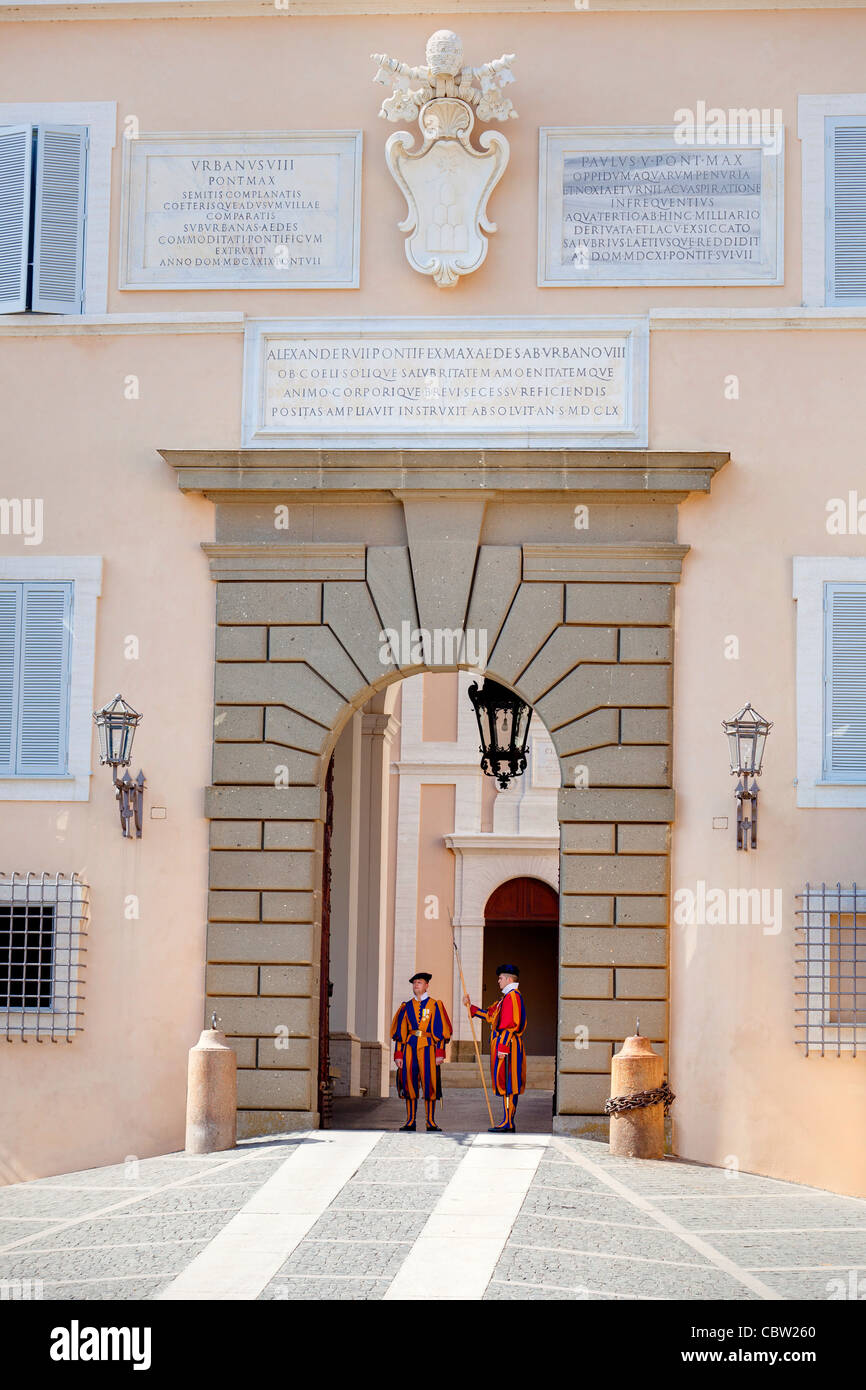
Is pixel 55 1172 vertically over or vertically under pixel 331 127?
under

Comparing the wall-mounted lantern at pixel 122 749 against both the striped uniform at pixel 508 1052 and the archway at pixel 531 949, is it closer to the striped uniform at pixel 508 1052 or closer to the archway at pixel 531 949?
the striped uniform at pixel 508 1052

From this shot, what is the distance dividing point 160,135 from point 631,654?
5230 mm

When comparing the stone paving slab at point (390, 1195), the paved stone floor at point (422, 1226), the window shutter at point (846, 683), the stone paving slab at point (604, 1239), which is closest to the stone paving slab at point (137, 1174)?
the paved stone floor at point (422, 1226)

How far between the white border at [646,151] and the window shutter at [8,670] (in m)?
4.48

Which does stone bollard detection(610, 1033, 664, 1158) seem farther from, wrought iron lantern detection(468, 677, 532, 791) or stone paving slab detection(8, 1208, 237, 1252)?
wrought iron lantern detection(468, 677, 532, 791)

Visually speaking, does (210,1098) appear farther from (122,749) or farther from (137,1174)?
(122,749)

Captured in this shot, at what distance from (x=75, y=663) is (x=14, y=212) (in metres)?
3.46

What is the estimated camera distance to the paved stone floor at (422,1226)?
10.0 metres

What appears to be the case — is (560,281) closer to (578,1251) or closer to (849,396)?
(849,396)

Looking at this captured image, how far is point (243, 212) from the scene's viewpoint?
15555 millimetres

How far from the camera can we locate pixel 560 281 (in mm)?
15227

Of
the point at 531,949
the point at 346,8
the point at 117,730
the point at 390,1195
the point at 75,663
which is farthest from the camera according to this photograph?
the point at 531,949

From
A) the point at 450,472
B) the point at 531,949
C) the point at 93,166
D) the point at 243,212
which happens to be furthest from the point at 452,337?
the point at 531,949

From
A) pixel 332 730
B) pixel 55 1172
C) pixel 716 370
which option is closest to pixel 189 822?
pixel 332 730
